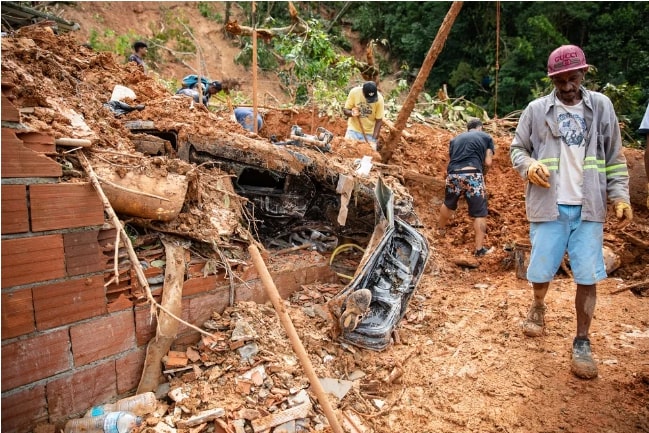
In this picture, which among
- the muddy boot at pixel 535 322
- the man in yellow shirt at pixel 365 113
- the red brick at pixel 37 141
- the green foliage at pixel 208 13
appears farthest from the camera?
the green foliage at pixel 208 13

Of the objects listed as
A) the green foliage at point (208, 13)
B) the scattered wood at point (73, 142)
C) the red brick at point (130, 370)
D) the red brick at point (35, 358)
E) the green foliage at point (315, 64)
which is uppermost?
the green foliage at point (208, 13)

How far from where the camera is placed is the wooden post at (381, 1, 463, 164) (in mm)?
5055

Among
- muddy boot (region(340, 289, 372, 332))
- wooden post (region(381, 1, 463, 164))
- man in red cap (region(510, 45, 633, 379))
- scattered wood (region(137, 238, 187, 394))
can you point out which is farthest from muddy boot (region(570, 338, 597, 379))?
wooden post (region(381, 1, 463, 164))

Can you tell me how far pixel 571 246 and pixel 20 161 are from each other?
136 inches

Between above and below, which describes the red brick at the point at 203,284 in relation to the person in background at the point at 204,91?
below

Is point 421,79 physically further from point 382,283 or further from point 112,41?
point 112,41

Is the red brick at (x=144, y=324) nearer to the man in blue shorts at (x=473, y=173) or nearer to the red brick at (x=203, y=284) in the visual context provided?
the red brick at (x=203, y=284)

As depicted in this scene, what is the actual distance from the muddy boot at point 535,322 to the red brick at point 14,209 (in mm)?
3547

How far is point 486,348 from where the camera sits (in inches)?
134

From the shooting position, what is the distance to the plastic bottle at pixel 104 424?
2.31 m

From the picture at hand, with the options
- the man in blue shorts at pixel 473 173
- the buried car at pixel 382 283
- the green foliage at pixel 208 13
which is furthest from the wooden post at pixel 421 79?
the green foliage at pixel 208 13

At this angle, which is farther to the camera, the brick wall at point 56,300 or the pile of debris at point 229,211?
the pile of debris at point 229,211

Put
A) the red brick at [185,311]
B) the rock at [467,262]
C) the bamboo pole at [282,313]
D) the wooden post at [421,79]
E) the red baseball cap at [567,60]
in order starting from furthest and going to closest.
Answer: the rock at [467,262], the wooden post at [421,79], the red brick at [185,311], the red baseball cap at [567,60], the bamboo pole at [282,313]

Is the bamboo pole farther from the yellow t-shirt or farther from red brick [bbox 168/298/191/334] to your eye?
the yellow t-shirt
